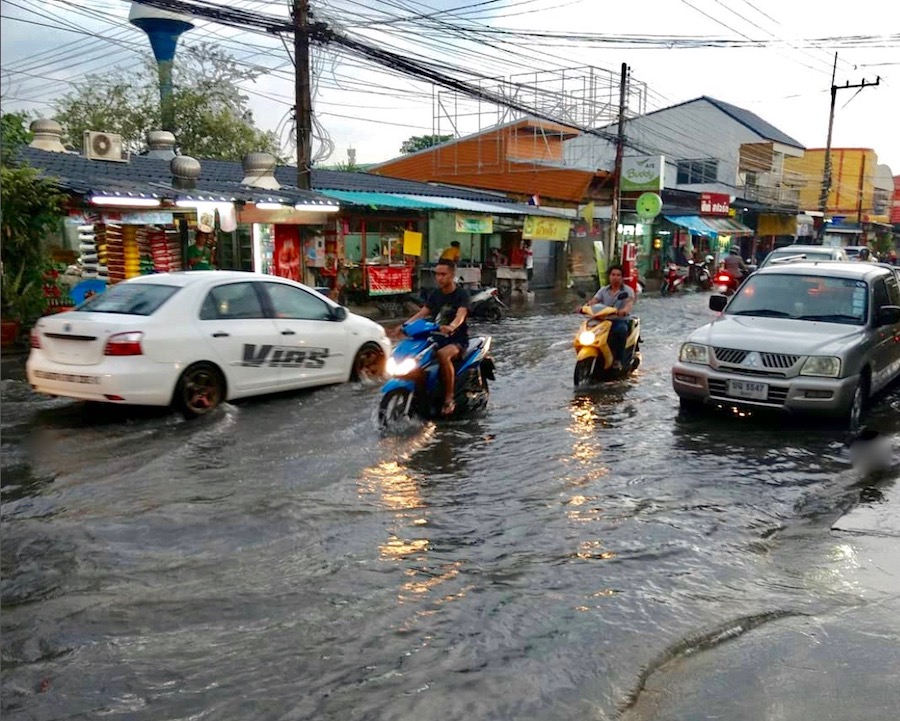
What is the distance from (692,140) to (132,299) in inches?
1825

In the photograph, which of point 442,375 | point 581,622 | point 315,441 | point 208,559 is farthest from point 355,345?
point 581,622

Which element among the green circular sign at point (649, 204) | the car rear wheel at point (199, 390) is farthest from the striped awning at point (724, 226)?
the car rear wheel at point (199, 390)

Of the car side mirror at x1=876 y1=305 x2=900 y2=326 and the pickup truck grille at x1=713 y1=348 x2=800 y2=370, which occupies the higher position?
the car side mirror at x1=876 y1=305 x2=900 y2=326

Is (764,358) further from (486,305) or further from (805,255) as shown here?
(486,305)

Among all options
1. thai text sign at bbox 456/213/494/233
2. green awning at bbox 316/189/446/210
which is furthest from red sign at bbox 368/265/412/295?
thai text sign at bbox 456/213/494/233

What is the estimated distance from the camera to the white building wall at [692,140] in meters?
47.3

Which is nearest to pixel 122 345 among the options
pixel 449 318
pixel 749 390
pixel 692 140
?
pixel 449 318

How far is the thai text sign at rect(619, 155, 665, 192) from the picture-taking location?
100 feet

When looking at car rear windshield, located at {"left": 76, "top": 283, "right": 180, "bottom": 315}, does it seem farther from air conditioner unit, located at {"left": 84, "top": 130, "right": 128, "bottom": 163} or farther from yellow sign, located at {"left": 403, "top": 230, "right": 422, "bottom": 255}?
yellow sign, located at {"left": 403, "top": 230, "right": 422, "bottom": 255}

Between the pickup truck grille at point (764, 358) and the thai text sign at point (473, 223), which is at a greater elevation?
the thai text sign at point (473, 223)

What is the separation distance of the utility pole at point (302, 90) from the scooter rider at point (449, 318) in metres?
10.1

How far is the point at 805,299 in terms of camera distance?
9.21 m

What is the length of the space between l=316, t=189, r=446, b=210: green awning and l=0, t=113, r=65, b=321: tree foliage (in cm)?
676

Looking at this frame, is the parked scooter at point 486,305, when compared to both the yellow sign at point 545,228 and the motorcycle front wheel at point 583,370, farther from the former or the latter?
the motorcycle front wheel at point 583,370
